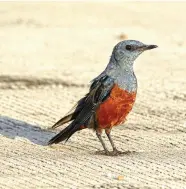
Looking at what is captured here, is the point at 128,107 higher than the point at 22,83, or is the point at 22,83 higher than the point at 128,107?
the point at 128,107

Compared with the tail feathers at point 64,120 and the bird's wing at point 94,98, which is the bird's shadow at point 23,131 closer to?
the tail feathers at point 64,120

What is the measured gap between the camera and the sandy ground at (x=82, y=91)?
27.8ft

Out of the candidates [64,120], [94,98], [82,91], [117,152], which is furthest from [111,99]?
[82,91]

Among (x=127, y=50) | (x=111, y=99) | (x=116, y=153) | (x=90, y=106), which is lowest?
(x=116, y=153)

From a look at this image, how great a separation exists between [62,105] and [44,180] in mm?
3121

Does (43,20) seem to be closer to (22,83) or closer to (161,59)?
(161,59)

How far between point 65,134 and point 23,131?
0.98m

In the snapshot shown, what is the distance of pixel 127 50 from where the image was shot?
923cm

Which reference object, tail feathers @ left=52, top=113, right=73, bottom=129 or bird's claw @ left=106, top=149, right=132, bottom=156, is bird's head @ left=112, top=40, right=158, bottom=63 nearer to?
tail feathers @ left=52, top=113, right=73, bottom=129

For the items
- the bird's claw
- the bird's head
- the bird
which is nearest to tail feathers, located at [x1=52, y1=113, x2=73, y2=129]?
the bird

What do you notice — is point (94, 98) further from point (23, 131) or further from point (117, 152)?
point (23, 131)

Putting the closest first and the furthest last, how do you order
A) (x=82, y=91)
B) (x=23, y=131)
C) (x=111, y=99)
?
1. (x=111, y=99)
2. (x=23, y=131)
3. (x=82, y=91)

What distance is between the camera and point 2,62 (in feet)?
45.0

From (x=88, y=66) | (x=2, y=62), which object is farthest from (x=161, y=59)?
(x=2, y=62)
